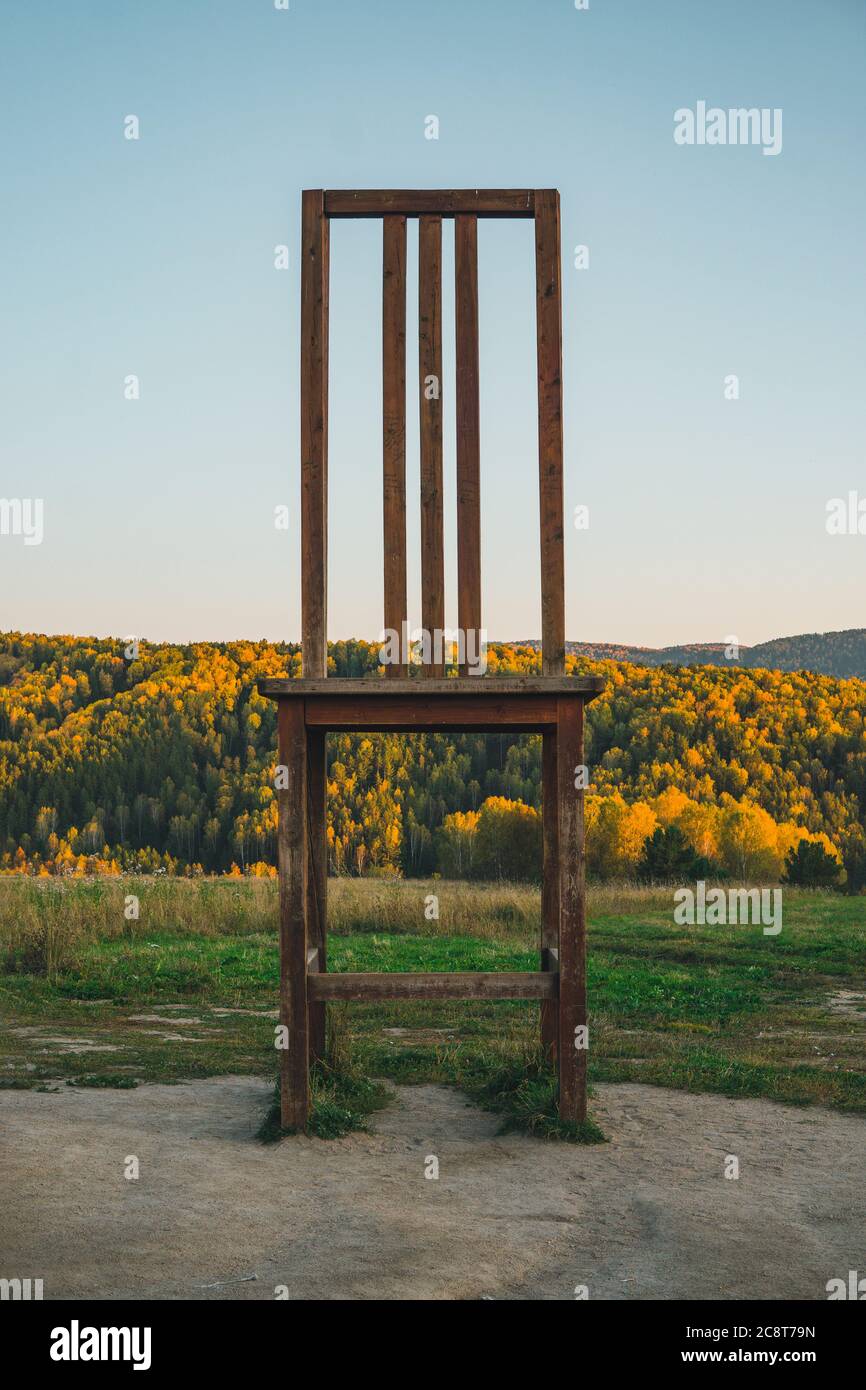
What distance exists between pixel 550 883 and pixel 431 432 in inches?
117

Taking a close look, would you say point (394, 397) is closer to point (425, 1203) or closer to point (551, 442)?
point (551, 442)

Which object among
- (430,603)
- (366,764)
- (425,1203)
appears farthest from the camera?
(366,764)

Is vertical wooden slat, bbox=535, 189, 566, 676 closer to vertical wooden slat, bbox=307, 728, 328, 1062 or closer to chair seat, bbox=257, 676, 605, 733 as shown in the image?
chair seat, bbox=257, 676, 605, 733

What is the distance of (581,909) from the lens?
265 inches

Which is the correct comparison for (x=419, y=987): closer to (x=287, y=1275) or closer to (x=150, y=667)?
(x=287, y=1275)

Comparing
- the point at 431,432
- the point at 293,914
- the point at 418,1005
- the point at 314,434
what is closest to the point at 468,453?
the point at 431,432

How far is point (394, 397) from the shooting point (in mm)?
7004

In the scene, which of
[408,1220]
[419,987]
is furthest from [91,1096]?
[408,1220]

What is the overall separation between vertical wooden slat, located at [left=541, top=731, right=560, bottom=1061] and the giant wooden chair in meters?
0.34

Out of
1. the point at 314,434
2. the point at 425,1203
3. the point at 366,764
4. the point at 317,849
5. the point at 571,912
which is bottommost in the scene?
the point at 366,764

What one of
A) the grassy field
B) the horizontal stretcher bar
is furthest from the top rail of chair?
the grassy field

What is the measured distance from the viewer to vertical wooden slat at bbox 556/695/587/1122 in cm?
672

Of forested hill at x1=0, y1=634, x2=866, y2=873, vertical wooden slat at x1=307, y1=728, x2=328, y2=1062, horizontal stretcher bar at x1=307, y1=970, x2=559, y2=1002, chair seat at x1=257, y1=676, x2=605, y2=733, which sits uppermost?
chair seat at x1=257, y1=676, x2=605, y2=733

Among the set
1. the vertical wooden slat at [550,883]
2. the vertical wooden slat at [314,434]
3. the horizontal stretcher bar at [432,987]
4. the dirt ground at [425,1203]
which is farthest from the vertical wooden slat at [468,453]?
the dirt ground at [425,1203]
